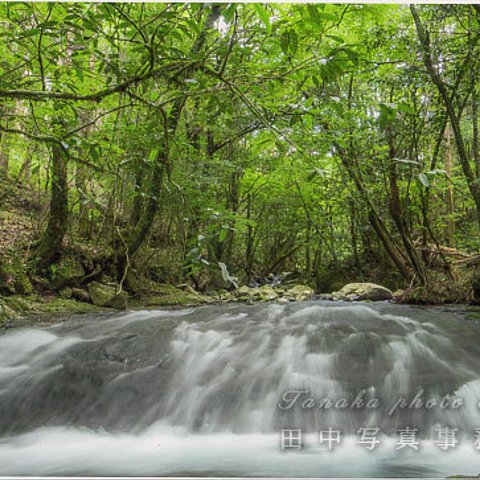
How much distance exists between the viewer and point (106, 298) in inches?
192

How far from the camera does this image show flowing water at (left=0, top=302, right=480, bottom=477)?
1808 mm

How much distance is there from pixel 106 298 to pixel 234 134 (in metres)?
3.21

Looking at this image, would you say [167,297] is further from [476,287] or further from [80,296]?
[476,287]

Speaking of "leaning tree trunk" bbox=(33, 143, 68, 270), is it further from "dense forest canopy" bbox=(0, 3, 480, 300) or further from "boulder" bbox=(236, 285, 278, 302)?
"boulder" bbox=(236, 285, 278, 302)

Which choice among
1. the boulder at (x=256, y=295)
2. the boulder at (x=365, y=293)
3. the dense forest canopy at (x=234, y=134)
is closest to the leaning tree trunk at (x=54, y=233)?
the dense forest canopy at (x=234, y=134)

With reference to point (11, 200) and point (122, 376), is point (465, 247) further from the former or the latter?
point (11, 200)

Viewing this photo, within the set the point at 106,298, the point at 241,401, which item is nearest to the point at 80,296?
the point at 106,298

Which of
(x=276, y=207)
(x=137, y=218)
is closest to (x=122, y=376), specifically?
(x=137, y=218)

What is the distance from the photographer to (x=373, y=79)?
430cm

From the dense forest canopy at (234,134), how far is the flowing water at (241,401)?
789 mm

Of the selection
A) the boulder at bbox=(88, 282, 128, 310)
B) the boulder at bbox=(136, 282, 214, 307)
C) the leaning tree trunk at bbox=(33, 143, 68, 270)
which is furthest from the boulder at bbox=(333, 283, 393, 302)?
the leaning tree trunk at bbox=(33, 143, 68, 270)

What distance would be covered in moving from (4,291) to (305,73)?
156 inches

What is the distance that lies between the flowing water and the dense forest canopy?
2.59 feet

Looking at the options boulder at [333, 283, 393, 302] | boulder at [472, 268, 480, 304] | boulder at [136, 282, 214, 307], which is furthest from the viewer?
boulder at [333, 283, 393, 302]
